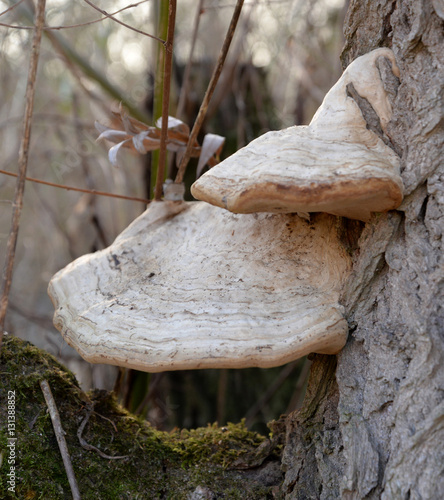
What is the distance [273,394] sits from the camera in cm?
445

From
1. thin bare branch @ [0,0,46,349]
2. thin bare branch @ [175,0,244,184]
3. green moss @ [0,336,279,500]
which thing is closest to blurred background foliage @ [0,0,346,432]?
thin bare branch @ [175,0,244,184]

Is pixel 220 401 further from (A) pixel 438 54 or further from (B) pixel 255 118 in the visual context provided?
(A) pixel 438 54

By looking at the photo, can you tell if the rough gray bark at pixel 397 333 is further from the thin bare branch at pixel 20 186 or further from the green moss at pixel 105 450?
the thin bare branch at pixel 20 186

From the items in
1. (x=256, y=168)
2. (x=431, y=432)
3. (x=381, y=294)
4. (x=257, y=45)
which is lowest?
(x=431, y=432)

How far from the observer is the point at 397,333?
1.41 meters

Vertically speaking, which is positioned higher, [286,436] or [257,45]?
[257,45]

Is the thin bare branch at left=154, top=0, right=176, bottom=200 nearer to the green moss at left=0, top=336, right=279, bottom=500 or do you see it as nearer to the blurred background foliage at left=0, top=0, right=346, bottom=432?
the blurred background foliage at left=0, top=0, right=346, bottom=432

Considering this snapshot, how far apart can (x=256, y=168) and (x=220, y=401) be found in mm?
3235

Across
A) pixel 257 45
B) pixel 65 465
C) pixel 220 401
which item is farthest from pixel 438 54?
pixel 257 45

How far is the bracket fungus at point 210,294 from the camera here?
1372 mm

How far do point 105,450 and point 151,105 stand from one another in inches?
125

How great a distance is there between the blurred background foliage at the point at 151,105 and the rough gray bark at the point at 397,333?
51.2 inches

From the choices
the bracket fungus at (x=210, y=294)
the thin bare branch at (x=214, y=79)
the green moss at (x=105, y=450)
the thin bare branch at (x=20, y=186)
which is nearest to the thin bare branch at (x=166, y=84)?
the thin bare branch at (x=214, y=79)

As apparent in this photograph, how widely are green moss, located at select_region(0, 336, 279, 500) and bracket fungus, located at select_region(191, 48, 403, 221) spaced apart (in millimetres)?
912
